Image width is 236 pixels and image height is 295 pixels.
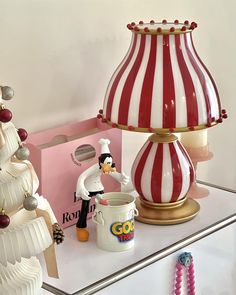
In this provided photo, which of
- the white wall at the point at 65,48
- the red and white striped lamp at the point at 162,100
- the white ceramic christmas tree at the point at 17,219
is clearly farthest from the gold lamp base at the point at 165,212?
the white ceramic christmas tree at the point at 17,219

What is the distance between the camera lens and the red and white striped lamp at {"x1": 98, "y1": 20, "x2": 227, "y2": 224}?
57.1 inches

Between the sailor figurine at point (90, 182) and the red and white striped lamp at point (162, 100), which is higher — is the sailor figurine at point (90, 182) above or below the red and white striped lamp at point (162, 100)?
below

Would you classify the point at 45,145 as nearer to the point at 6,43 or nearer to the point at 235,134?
the point at 6,43

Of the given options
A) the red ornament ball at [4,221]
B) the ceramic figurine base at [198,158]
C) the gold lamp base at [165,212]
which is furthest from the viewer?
the ceramic figurine base at [198,158]

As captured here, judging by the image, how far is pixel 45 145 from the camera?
5.11 ft

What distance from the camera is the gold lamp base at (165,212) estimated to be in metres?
1.55

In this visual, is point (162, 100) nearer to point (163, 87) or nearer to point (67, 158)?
point (163, 87)

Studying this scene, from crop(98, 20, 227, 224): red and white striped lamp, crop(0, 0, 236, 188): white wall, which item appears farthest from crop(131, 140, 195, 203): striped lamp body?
crop(0, 0, 236, 188): white wall

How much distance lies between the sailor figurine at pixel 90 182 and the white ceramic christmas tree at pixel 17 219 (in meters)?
0.32

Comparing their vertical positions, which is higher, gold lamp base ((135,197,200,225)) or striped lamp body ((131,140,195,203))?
striped lamp body ((131,140,195,203))

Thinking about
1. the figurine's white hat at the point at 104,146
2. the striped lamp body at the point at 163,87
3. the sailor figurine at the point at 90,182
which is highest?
the striped lamp body at the point at 163,87

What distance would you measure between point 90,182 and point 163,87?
0.26 meters

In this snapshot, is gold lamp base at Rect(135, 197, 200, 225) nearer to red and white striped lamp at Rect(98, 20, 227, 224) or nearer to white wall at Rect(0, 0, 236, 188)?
red and white striped lamp at Rect(98, 20, 227, 224)

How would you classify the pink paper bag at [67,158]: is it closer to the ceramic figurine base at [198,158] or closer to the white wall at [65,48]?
the white wall at [65,48]
